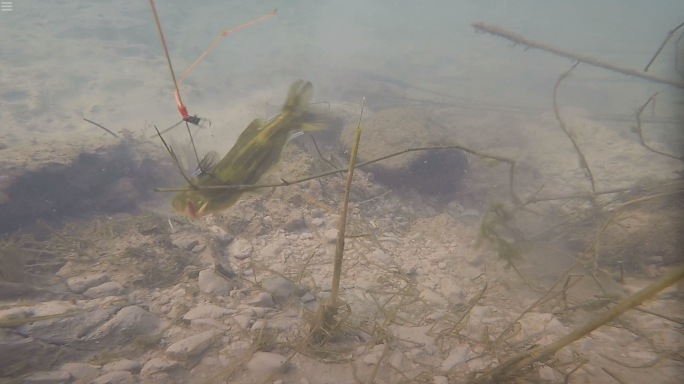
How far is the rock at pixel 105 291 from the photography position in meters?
2.50

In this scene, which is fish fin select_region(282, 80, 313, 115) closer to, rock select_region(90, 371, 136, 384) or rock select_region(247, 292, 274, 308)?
rock select_region(247, 292, 274, 308)

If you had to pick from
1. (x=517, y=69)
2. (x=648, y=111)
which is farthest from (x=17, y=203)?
(x=517, y=69)

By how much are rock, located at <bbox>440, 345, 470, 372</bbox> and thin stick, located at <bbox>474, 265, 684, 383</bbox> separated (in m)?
0.34

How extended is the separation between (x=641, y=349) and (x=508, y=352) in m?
0.90

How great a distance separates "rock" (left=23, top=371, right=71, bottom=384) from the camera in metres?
1.71

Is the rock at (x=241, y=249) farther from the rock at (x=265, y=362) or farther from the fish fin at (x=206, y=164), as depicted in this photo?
the rock at (x=265, y=362)

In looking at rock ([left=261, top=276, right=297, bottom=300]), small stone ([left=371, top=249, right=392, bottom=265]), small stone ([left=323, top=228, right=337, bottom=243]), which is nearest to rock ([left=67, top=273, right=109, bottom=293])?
rock ([left=261, top=276, right=297, bottom=300])

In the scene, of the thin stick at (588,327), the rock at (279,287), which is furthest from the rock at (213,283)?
the thin stick at (588,327)

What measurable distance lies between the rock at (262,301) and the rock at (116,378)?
899 mm

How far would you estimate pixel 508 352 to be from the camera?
7.02ft

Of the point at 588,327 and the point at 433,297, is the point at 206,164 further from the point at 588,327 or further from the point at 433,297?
the point at 588,327

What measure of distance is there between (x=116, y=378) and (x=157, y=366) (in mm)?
197

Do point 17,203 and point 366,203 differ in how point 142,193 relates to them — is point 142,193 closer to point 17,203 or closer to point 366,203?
point 17,203

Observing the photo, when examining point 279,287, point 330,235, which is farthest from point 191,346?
point 330,235
